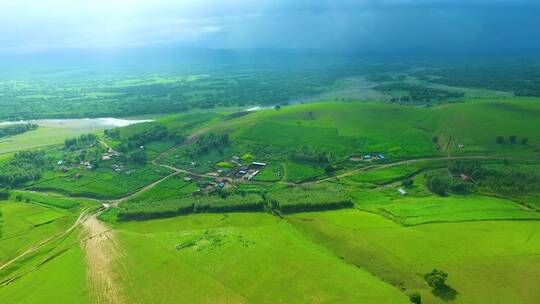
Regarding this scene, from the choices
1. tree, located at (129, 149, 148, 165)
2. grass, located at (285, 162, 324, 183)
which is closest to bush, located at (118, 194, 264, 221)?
grass, located at (285, 162, 324, 183)

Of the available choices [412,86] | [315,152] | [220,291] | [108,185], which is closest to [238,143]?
[315,152]

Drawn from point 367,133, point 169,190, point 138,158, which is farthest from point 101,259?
point 367,133

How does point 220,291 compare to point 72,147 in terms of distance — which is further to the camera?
point 72,147

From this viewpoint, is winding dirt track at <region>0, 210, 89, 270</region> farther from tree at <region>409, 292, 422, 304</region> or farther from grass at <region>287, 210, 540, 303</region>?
tree at <region>409, 292, 422, 304</region>

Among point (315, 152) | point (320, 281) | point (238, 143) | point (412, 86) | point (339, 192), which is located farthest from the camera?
point (412, 86)

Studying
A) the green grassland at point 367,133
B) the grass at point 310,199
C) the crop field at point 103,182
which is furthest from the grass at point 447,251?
the crop field at point 103,182

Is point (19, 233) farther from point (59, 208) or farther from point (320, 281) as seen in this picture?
point (320, 281)

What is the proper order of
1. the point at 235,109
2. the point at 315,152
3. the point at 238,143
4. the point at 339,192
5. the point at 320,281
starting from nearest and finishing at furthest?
the point at 320,281 → the point at 339,192 → the point at 315,152 → the point at 238,143 → the point at 235,109
